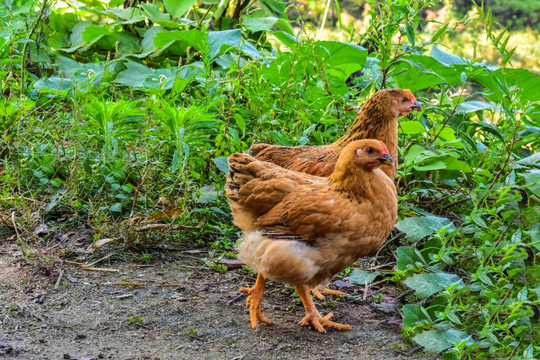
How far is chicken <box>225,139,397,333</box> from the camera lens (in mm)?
3025

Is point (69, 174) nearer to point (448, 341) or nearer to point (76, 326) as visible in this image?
point (76, 326)

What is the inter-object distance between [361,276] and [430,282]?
589mm

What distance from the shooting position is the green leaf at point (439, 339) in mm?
2748

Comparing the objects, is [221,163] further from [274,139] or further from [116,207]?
[116,207]

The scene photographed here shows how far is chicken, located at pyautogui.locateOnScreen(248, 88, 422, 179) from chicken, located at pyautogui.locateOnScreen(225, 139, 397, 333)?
1.38ft

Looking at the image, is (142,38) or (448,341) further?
(142,38)

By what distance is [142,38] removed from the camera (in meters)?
6.06

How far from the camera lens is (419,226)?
126 inches

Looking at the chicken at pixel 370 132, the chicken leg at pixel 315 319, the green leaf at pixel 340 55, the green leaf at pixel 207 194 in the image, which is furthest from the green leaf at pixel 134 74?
the chicken leg at pixel 315 319

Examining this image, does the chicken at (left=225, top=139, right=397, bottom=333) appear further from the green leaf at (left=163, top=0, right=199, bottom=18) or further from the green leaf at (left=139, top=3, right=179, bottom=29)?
the green leaf at (left=163, top=0, right=199, bottom=18)

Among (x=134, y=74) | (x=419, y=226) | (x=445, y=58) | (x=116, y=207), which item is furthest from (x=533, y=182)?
(x=134, y=74)

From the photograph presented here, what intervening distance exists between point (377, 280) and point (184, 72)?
2.41m

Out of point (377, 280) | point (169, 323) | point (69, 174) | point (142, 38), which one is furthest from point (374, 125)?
point (142, 38)

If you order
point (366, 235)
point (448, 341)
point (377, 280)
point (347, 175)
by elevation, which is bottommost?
point (377, 280)
